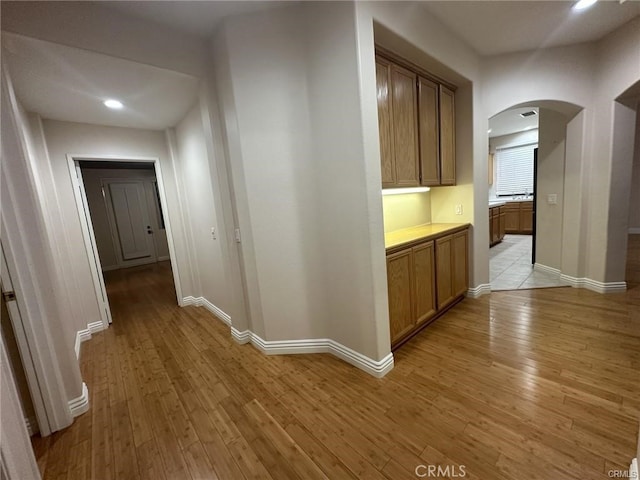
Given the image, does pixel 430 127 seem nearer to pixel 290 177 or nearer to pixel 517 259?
pixel 290 177

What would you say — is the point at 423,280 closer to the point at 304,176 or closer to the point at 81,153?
the point at 304,176

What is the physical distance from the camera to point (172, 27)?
205cm

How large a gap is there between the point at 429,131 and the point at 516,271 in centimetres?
293

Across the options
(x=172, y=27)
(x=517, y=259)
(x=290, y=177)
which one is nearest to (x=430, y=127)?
(x=290, y=177)

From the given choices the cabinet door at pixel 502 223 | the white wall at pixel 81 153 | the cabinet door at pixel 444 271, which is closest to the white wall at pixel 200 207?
the white wall at pixel 81 153

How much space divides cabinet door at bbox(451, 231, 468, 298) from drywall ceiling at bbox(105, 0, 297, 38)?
9.02 ft

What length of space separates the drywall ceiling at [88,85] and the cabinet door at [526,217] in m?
7.71

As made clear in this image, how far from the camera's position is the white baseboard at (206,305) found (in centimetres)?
317

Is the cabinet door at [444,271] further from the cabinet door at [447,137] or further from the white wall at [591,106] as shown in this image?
the white wall at [591,106]

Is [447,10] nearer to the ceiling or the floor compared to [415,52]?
nearer to the ceiling

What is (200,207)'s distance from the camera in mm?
3268

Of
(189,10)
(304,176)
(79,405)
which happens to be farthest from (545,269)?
(79,405)

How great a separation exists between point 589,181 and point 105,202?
936 cm

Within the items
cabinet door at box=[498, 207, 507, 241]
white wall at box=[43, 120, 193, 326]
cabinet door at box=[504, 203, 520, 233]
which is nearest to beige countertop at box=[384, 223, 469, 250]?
white wall at box=[43, 120, 193, 326]
